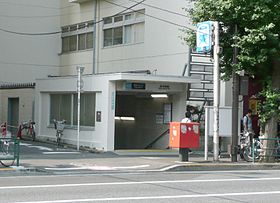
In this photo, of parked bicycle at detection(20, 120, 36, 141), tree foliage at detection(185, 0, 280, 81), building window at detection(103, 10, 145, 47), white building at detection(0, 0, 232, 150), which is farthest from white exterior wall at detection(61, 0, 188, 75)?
parked bicycle at detection(20, 120, 36, 141)

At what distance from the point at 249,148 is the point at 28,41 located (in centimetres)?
2282

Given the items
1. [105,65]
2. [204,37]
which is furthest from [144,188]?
[105,65]

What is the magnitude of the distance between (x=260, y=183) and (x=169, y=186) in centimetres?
274

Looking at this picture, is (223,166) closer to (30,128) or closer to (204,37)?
(204,37)

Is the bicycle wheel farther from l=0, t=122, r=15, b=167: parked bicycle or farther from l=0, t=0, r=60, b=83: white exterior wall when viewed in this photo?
l=0, t=0, r=60, b=83: white exterior wall

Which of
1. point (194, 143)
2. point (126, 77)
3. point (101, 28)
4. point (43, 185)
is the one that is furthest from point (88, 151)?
point (101, 28)

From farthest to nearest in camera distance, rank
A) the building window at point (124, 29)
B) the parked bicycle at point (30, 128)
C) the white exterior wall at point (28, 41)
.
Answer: the white exterior wall at point (28, 41)
the building window at point (124, 29)
the parked bicycle at point (30, 128)

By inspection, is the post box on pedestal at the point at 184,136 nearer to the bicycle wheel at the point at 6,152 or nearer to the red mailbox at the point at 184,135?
the red mailbox at the point at 184,135

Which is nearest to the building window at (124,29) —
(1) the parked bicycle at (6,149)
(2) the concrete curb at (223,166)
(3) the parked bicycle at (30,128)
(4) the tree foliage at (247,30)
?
(3) the parked bicycle at (30,128)

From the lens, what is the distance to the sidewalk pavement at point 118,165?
55.8 ft

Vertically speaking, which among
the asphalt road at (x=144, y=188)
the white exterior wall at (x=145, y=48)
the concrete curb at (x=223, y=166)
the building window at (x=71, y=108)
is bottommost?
the asphalt road at (x=144, y=188)

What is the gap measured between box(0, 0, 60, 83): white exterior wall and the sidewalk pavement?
19.0 m

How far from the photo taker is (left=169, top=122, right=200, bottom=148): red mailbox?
18.8 metres

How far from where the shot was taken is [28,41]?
39125 millimetres
